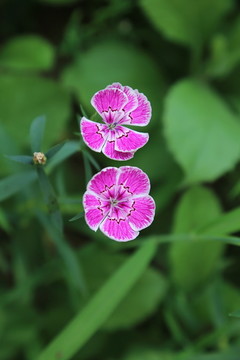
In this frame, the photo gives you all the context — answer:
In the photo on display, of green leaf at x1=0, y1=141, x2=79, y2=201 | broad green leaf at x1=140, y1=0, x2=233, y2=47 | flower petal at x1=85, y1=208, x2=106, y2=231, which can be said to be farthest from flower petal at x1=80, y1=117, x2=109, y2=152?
broad green leaf at x1=140, y1=0, x2=233, y2=47

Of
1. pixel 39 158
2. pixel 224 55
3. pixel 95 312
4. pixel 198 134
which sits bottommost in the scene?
pixel 95 312

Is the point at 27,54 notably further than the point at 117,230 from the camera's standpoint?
Yes

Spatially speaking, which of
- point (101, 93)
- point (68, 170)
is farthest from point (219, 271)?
point (101, 93)

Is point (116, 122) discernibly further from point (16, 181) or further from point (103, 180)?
point (16, 181)

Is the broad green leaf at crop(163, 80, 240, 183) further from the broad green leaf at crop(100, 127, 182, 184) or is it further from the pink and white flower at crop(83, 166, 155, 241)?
the pink and white flower at crop(83, 166, 155, 241)

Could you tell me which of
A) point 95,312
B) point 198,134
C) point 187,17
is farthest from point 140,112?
point 187,17
